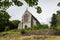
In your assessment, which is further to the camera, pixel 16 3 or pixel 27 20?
pixel 27 20

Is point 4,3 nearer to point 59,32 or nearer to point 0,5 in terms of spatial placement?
point 0,5

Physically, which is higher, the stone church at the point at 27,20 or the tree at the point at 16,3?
the tree at the point at 16,3

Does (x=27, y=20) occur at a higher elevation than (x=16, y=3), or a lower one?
lower

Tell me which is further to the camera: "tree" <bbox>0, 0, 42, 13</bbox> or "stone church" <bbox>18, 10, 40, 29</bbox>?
"stone church" <bbox>18, 10, 40, 29</bbox>

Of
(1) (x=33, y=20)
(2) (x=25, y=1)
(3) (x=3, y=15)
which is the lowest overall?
(1) (x=33, y=20)

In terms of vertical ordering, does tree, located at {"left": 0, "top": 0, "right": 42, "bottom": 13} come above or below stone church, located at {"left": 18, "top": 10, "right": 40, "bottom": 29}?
above

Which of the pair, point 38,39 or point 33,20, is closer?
point 38,39

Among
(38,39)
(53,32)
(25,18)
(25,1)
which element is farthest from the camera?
(25,18)

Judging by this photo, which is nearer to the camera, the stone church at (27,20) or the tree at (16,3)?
the tree at (16,3)

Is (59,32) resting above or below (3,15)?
below

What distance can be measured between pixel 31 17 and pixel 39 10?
71.8m

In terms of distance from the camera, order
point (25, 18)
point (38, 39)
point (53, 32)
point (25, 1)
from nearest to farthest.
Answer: point (25, 1) → point (38, 39) → point (53, 32) → point (25, 18)

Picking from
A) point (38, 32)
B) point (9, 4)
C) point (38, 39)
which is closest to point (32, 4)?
point (9, 4)

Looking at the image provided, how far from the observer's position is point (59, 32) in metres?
42.3
